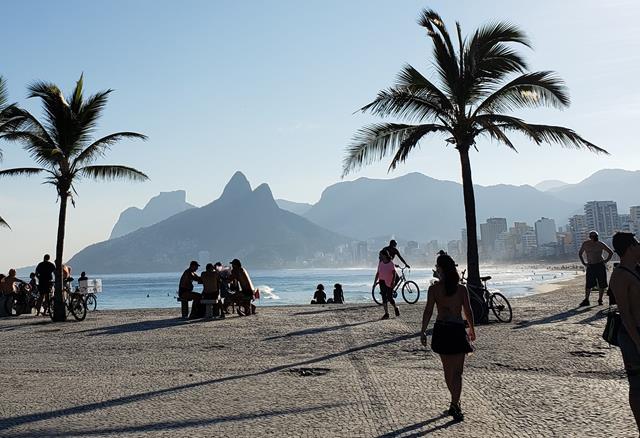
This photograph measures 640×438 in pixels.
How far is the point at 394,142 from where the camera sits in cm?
1485

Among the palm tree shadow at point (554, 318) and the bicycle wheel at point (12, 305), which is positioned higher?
the bicycle wheel at point (12, 305)

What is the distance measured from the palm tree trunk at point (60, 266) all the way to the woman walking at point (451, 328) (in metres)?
14.5

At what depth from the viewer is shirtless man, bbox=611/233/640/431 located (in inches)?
171

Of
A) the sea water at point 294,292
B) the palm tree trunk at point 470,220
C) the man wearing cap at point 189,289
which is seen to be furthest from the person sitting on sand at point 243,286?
the sea water at point 294,292

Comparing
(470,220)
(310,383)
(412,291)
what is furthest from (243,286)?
(310,383)

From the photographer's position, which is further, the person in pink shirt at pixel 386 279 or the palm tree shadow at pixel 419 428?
the person in pink shirt at pixel 386 279

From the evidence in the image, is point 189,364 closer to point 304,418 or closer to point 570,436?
point 304,418

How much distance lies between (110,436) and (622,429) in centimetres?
→ 459

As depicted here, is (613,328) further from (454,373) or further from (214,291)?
(214,291)

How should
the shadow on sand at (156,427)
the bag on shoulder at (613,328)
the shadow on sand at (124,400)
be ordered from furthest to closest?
the shadow on sand at (124,400), the shadow on sand at (156,427), the bag on shoulder at (613,328)

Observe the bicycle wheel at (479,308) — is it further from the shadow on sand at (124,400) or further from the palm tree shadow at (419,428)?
the palm tree shadow at (419,428)

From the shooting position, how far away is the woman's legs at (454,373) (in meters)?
5.58

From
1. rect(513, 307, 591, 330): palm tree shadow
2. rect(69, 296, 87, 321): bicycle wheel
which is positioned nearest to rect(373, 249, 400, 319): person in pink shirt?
rect(513, 307, 591, 330): palm tree shadow

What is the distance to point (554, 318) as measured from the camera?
13445 mm
